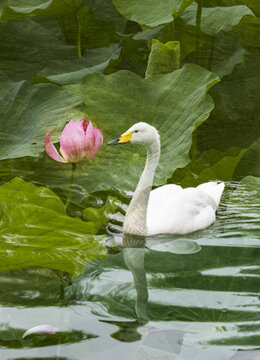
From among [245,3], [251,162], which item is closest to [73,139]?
[251,162]

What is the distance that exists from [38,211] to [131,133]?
1.84ft

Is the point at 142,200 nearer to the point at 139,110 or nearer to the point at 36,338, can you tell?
the point at 139,110

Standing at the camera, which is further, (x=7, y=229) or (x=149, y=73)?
(x=149, y=73)

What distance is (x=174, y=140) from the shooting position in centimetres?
242

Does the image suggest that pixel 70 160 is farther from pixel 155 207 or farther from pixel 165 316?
pixel 165 316

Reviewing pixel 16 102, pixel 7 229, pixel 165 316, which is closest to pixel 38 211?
pixel 7 229

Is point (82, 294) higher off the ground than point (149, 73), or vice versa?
point (149, 73)

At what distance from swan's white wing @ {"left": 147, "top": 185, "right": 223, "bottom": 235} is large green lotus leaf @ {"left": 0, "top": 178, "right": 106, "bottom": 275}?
44 cm

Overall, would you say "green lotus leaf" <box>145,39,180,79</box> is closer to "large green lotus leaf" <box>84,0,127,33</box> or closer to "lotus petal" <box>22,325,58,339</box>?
"large green lotus leaf" <box>84,0,127,33</box>

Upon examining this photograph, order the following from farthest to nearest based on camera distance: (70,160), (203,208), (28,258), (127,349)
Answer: (203,208) < (70,160) < (28,258) < (127,349)

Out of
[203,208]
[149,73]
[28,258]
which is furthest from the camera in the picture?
[149,73]

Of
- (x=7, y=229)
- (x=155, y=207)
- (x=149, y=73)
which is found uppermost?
(x=149, y=73)

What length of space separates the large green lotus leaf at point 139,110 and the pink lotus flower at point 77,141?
24 cm

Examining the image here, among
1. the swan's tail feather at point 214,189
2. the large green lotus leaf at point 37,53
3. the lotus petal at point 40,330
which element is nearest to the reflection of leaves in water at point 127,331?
the lotus petal at point 40,330
